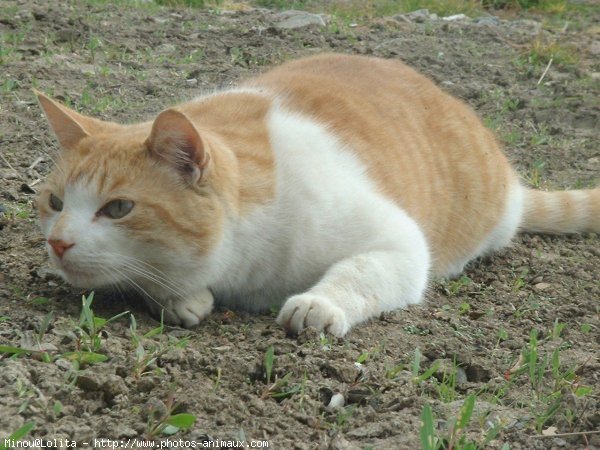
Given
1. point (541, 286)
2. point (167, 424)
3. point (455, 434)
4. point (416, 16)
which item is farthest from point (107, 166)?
point (416, 16)

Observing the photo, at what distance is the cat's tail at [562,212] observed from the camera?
4.51 m

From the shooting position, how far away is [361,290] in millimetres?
3211

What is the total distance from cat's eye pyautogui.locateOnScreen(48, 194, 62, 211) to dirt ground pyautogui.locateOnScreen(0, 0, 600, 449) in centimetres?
30

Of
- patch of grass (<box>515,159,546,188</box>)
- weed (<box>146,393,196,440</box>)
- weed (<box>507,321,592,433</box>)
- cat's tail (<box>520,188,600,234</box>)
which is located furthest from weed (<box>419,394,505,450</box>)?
patch of grass (<box>515,159,546,188</box>)

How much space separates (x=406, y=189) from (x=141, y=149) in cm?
121

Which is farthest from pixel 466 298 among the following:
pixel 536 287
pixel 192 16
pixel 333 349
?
pixel 192 16

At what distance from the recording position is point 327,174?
134 inches

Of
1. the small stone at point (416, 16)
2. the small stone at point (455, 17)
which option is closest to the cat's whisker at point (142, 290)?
the small stone at point (416, 16)

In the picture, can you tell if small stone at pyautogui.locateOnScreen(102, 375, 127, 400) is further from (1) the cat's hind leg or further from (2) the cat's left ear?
(2) the cat's left ear

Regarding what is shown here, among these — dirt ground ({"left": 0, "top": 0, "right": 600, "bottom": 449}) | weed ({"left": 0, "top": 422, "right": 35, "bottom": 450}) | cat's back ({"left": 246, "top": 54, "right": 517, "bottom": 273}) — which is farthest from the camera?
cat's back ({"left": 246, "top": 54, "right": 517, "bottom": 273})

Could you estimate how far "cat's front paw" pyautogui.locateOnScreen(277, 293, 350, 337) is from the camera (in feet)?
9.73

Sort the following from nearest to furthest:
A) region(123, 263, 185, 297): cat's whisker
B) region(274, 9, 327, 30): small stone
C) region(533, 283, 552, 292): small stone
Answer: region(123, 263, 185, 297): cat's whisker → region(533, 283, 552, 292): small stone → region(274, 9, 327, 30): small stone

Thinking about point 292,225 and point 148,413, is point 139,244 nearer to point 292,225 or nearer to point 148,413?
point 292,225

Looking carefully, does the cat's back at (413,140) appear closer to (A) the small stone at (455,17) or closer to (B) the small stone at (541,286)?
(B) the small stone at (541,286)
